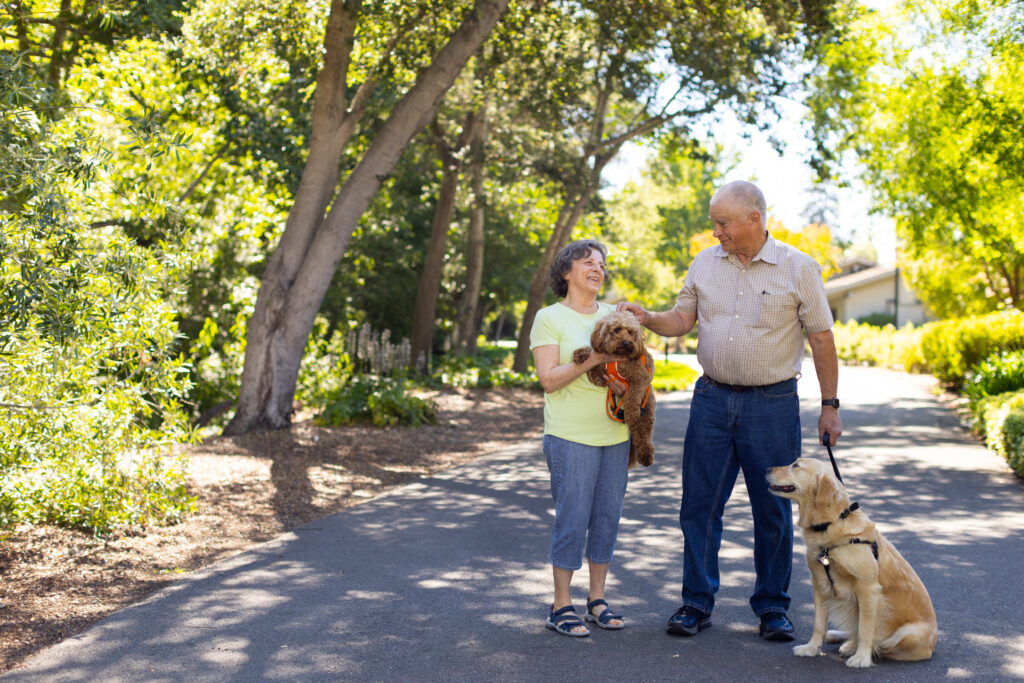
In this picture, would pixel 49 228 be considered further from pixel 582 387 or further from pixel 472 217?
pixel 472 217

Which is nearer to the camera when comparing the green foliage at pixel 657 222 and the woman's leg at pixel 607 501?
the woman's leg at pixel 607 501

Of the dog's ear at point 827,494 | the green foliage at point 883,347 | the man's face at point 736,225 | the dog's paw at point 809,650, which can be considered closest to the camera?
the dog's ear at point 827,494

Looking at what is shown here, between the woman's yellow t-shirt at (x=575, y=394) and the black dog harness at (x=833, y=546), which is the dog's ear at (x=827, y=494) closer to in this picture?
the black dog harness at (x=833, y=546)

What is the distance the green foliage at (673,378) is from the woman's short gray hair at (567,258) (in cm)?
1414

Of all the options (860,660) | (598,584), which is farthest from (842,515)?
(598,584)

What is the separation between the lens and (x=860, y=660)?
445cm

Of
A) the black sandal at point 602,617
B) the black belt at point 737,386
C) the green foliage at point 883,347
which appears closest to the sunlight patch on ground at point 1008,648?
the black belt at point 737,386

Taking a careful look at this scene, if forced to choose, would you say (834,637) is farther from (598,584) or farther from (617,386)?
(617,386)

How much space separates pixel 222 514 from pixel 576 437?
14.0 feet

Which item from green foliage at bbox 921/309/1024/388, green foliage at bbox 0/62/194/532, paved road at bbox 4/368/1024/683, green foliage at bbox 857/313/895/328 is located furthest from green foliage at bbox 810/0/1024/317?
green foliage at bbox 857/313/895/328

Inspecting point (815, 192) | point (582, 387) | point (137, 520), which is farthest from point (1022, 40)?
point (815, 192)

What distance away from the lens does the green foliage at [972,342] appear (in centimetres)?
1952

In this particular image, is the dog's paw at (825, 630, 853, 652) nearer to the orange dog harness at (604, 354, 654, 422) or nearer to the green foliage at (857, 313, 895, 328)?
the orange dog harness at (604, 354, 654, 422)

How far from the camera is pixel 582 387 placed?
16.3ft
